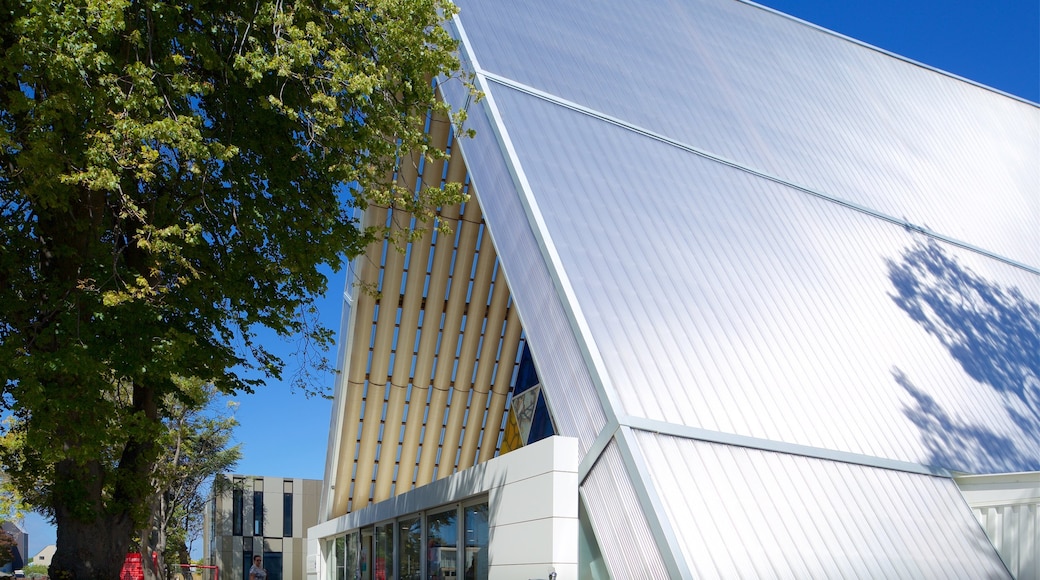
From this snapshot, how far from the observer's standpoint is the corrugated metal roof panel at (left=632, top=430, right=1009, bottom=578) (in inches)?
309

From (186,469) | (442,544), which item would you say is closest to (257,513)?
(186,469)

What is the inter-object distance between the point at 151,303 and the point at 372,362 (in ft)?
35.7

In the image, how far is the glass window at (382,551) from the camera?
15906 millimetres

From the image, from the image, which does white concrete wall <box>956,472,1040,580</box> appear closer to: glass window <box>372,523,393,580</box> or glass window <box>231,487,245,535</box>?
glass window <box>372,523,393,580</box>

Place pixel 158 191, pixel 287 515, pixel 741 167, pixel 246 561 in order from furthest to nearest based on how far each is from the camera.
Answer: pixel 287 515
pixel 246 561
pixel 741 167
pixel 158 191

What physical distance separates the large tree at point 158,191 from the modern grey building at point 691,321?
2.32 meters

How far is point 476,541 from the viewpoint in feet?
37.8

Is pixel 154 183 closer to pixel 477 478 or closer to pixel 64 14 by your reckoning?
pixel 64 14

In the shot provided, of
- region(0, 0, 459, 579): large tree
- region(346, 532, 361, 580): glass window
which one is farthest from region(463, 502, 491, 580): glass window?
region(346, 532, 361, 580): glass window

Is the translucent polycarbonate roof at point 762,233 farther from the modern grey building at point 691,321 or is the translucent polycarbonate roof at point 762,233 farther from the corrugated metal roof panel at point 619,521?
the corrugated metal roof panel at point 619,521

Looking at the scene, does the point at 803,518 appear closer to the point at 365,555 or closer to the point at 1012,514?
the point at 1012,514

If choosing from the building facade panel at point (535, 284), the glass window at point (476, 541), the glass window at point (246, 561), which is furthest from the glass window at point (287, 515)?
the building facade panel at point (535, 284)

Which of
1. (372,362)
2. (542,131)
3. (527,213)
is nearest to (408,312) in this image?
(372,362)

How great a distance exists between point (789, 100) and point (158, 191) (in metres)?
13.0
